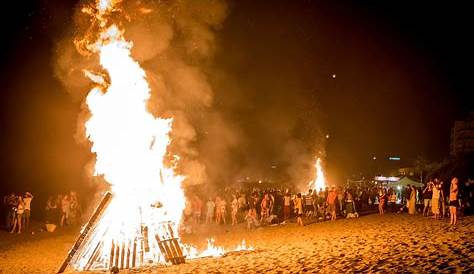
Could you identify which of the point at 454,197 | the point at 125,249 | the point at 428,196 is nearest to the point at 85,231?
the point at 125,249

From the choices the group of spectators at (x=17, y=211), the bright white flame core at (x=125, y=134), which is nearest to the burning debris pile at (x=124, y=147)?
the bright white flame core at (x=125, y=134)

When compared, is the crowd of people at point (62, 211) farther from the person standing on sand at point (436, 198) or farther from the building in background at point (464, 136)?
the building in background at point (464, 136)

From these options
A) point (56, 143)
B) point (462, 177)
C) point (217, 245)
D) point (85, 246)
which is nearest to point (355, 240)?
point (217, 245)

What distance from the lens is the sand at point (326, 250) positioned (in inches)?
335

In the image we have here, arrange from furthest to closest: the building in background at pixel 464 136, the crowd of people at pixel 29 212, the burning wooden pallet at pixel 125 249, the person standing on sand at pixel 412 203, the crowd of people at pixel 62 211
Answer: the building in background at pixel 464 136, the crowd of people at pixel 62 211, the person standing on sand at pixel 412 203, the crowd of people at pixel 29 212, the burning wooden pallet at pixel 125 249

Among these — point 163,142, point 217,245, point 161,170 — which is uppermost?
point 163,142

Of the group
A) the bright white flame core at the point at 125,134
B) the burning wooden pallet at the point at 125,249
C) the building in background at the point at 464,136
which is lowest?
the burning wooden pallet at the point at 125,249

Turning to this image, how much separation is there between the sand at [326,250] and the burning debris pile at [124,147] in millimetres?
1162

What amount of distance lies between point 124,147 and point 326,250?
6.18 m

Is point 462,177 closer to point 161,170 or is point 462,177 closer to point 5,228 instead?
point 161,170

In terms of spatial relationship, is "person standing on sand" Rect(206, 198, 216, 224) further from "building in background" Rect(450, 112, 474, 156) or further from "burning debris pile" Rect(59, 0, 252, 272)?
"building in background" Rect(450, 112, 474, 156)

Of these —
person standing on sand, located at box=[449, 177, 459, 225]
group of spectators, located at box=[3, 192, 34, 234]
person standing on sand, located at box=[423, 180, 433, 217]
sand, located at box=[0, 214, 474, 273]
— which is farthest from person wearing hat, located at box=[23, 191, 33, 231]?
person standing on sand, located at box=[423, 180, 433, 217]

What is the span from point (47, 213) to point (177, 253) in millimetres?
12142

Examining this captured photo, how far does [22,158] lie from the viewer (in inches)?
1000
